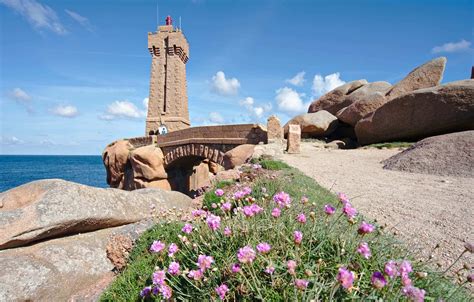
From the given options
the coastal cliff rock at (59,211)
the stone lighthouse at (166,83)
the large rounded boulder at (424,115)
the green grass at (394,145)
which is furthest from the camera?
the stone lighthouse at (166,83)

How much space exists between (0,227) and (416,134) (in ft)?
49.0

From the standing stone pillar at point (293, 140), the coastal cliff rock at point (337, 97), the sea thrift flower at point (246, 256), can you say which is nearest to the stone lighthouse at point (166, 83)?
the coastal cliff rock at point (337, 97)

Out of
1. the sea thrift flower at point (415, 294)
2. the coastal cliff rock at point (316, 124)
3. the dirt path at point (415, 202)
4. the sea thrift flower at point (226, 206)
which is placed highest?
the coastal cliff rock at point (316, 124)

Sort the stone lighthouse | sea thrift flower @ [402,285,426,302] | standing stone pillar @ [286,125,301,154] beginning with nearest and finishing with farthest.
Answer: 1. sea thrift flower @ [402,285,426,302]
2. standing stone pillar @ [286,125,301,154]
3. the stone lighthouse

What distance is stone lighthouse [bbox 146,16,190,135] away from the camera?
82.1 ft

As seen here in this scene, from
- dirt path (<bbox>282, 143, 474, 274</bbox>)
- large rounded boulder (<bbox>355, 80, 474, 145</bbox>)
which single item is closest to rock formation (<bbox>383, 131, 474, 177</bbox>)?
Answer: dirt path (<bbox>282, 143, 474, 274</bbox>)

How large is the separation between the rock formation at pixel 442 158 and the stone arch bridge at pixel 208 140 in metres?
5.35

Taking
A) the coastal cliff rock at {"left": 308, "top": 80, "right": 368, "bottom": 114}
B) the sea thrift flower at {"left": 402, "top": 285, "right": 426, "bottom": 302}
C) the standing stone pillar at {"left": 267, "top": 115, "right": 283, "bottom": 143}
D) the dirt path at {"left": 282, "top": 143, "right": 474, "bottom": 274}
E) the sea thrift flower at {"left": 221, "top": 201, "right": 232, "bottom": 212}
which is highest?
the coastal cliff rock at {"left": 308, "top": 80, "right": 368, "bottom": 114}

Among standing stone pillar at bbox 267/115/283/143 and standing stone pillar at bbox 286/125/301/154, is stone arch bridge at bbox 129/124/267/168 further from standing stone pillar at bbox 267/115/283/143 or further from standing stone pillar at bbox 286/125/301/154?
standing stone pillar at bbox 286/125/301/154

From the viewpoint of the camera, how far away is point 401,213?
4555 millimetres

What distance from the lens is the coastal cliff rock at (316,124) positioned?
683 inches

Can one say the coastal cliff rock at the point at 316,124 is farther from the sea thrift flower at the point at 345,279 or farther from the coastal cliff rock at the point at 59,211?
the sea thrift flower at the point at 345,279

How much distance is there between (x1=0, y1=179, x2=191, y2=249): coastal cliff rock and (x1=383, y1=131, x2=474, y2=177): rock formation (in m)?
8.18

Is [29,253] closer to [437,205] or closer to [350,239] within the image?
[350,239]
